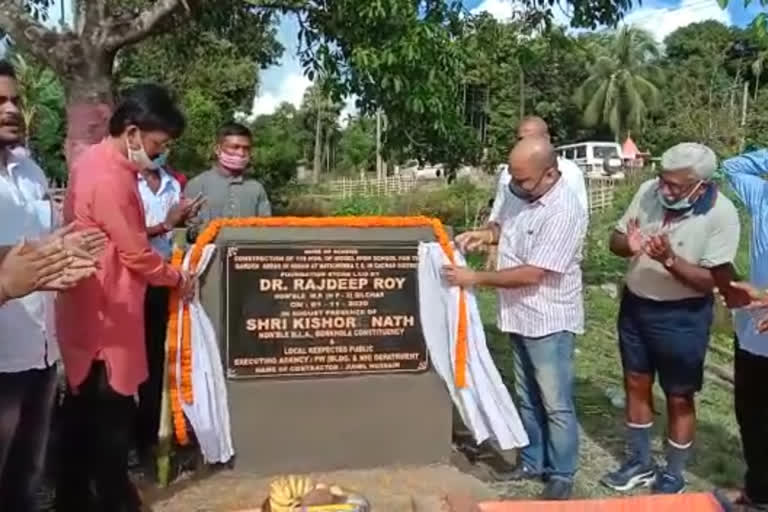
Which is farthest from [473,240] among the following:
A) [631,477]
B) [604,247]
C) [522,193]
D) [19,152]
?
[604,247]

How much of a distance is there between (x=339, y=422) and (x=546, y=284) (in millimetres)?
1261

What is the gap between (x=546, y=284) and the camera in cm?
439

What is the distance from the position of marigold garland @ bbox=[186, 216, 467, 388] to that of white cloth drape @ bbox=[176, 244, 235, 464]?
0.05 m

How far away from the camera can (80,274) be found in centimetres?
261

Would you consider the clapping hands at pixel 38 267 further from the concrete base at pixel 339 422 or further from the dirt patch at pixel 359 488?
the concrete base at pixel 339 422

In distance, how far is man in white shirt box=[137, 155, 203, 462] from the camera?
4672 millimetres

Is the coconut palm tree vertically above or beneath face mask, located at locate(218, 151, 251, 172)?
above

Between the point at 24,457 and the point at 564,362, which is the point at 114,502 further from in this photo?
the point at 564,362

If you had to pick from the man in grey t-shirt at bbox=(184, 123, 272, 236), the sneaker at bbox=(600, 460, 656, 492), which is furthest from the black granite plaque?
the sneaker at bbox=(600, 460, 656, 492)

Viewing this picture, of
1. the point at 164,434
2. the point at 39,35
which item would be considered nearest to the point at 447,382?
the point at 164,434

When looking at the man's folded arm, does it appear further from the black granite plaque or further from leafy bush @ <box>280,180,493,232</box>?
leafy bush @ <box>280,180,493,232</box>

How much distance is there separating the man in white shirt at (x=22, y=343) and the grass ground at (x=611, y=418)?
2222mm

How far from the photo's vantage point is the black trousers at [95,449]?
366 centimetres

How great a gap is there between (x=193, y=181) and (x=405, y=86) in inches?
53.0
